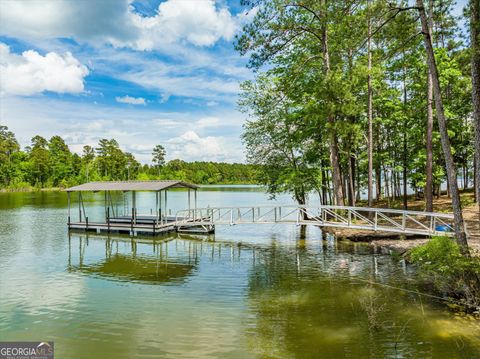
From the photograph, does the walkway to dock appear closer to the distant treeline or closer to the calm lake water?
the calm lake water

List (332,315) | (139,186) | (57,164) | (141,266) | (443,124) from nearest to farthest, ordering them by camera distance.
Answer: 1. (332,315)
2. (443,124)
3. (141,266)
4. (139,186)
5. (57,164)

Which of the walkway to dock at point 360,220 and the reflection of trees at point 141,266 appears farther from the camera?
the walkway to dock at point 360,220

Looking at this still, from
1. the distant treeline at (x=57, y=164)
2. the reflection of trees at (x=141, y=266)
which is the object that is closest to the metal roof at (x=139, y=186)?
the reflection of trees at (x=141, y=266)

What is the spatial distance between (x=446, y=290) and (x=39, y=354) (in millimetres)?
10102

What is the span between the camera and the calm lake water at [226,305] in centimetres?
715

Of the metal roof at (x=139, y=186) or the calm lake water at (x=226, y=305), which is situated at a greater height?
the metal roof at (x=139, y=186)

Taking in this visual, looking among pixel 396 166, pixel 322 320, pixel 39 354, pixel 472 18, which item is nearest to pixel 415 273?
pixel 322 320

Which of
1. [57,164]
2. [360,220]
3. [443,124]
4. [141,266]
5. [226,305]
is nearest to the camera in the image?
[443,124]

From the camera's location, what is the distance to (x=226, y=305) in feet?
31.7

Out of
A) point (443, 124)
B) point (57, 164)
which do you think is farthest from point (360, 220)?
point (57, 164)

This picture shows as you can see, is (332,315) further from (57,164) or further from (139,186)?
(57,164)

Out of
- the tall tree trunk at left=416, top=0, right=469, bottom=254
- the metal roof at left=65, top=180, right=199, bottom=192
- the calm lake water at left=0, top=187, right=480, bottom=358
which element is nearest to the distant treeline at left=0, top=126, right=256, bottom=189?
the metal roof at left=65, top=180, right=199, bottom=192

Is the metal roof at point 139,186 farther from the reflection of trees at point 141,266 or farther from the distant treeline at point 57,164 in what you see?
the distant treeline at point 57,164

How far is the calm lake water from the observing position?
23.5 ft
